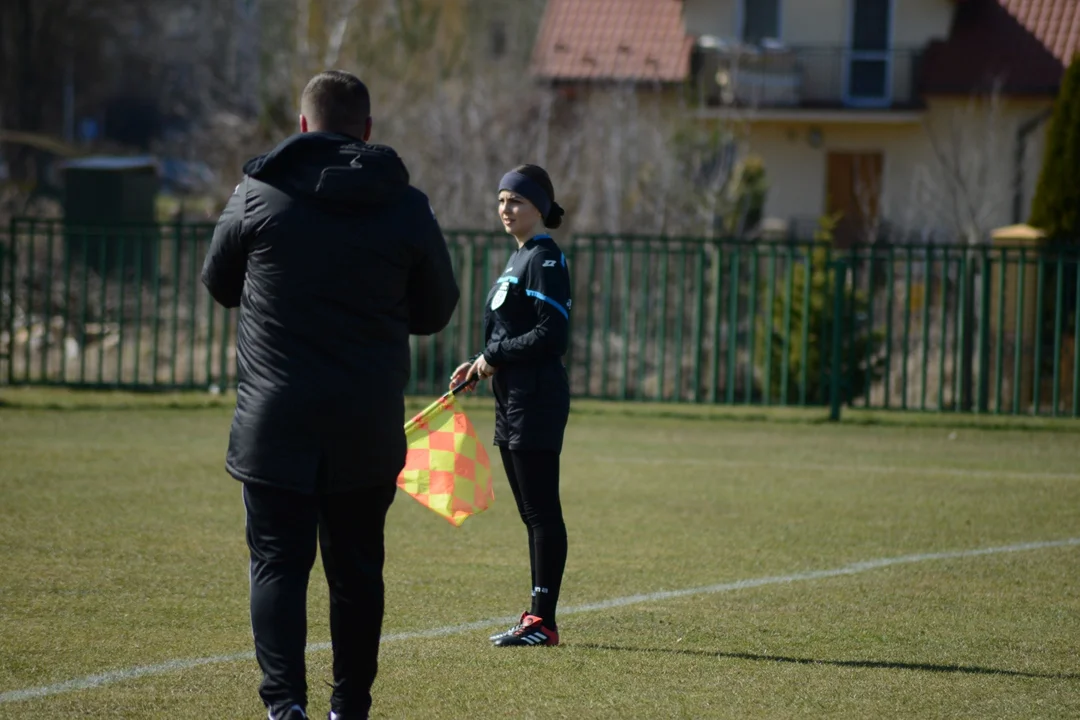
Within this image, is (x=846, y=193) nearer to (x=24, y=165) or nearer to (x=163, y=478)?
(x=24, y=165)

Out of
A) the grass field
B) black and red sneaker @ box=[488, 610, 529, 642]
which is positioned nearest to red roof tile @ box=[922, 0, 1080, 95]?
the grass field

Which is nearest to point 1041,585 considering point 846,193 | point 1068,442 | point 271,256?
point 271,256

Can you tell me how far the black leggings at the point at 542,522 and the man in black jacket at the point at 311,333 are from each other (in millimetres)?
1558

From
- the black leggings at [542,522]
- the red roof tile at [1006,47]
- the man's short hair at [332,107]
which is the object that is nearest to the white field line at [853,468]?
the black leggings at [542,522]

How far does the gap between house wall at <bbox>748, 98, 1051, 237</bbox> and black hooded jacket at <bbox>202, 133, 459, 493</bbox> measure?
26323 millimetres

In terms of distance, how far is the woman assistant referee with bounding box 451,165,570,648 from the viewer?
6098 mm

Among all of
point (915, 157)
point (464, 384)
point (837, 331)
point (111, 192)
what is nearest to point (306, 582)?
point (464, 384)

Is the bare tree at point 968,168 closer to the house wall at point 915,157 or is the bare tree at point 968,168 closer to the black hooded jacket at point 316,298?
the house wall at point 915,157

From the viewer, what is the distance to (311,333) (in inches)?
176

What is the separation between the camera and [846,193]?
36.2m

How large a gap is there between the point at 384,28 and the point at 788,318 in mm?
18524

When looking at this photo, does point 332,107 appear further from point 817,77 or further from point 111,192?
point 817,77

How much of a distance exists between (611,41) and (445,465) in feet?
99.4

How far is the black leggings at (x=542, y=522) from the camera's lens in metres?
6.12
